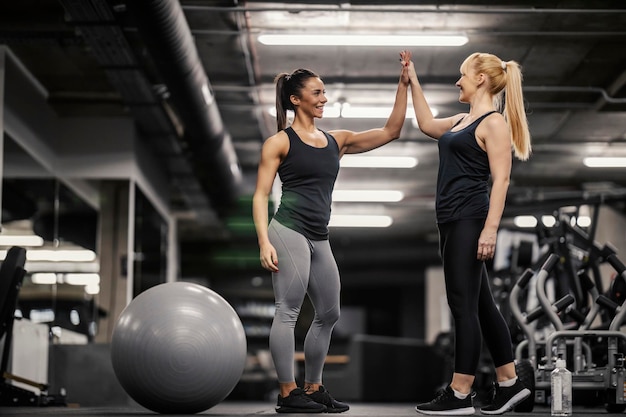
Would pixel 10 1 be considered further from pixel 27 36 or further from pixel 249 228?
pixel 249 228

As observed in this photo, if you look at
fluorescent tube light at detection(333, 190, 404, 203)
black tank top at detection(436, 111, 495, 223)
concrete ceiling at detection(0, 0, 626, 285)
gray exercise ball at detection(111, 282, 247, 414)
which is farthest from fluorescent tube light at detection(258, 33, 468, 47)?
fluorescent tube light at detection(333, 190, 404, 203)

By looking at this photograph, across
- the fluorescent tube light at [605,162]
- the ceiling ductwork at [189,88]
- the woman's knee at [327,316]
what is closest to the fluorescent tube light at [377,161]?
the ceiling ductwork at [189,88]

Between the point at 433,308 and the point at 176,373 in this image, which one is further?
the point at 433,308

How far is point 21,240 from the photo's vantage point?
8094 mm

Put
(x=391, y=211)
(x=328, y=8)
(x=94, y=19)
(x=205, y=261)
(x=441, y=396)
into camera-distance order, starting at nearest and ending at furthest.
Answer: (x=441, y=396) → (x=94, y=19) → (x=328, y=8) → (x=391, y=211) → (x=205, y=261)

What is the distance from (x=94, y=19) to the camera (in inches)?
252

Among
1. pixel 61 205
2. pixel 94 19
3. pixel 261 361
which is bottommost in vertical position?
pixel 261 361

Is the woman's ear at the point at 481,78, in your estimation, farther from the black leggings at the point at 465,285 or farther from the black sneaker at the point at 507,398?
the black sneaker at the point at 507,398

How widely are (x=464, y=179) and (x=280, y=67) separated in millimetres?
4598

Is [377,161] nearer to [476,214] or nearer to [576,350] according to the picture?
[576,350]

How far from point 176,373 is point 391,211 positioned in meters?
10.8

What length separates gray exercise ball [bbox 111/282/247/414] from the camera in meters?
3.60

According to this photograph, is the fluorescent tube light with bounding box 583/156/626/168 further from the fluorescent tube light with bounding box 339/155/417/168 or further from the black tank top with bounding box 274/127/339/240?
the black tank top with bounding box 274/127/339/240

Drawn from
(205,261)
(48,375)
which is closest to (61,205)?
(48,375)
